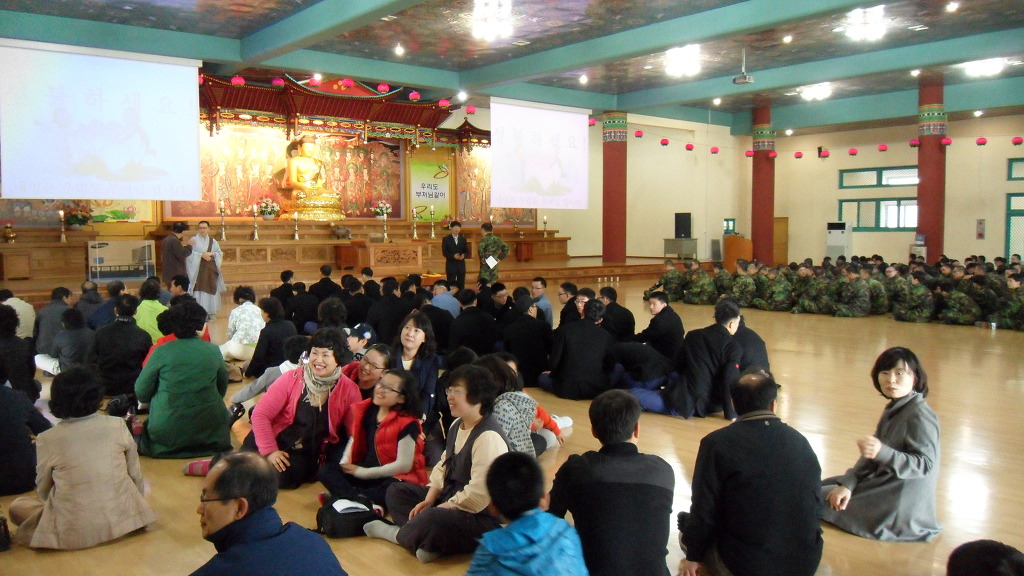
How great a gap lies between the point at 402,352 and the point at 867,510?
250 cm

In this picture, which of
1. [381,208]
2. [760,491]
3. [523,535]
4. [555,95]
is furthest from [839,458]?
[381,208]

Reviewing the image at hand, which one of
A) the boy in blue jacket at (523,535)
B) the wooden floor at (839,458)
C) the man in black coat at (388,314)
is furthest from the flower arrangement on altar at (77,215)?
the boy in blue jacket at (523,535)

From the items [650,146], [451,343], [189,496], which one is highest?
[650,146]

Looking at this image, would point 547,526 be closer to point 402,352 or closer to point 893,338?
point 402,352

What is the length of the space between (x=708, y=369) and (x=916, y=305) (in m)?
6.60

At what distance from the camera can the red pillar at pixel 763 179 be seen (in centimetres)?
1791

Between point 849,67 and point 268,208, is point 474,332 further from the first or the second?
point 849,67

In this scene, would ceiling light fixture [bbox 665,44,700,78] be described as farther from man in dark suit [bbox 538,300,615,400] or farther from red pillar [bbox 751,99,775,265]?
man in dark suit [bbox 538,300,615,400]

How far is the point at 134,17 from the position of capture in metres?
9.37

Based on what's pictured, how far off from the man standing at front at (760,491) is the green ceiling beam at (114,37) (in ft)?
30.8

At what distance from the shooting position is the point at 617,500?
7.80 feet

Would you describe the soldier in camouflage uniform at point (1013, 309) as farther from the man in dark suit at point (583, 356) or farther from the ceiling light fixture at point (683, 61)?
the man in dark suit at point (583, 356)

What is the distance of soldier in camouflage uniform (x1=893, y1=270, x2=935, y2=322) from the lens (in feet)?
34.7

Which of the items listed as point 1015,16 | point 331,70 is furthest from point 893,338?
point 331,70
